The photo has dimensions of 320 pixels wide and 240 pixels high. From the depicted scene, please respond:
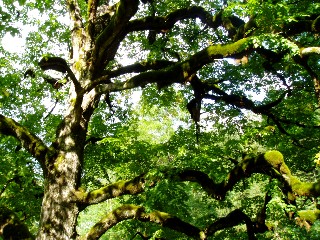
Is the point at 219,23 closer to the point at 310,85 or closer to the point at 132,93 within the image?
the point at 310,85

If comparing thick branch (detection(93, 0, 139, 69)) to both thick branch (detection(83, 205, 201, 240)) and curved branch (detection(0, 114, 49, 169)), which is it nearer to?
curved branch (detection(0, 114, 49, 169))

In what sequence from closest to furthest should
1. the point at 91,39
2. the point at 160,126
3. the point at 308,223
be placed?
the point at 308,223, the point at 91,39, the point at 160,126

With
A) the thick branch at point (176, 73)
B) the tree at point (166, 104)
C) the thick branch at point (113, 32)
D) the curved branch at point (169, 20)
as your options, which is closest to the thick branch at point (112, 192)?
the tree at point (166, 104)

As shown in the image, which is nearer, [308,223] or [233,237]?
[308,223]

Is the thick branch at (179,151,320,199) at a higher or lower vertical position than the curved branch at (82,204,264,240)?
higher

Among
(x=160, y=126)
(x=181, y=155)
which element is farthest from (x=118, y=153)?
(x=160, y=126)

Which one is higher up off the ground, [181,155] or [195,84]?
[195,84]

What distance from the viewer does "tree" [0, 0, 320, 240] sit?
20.7 feet

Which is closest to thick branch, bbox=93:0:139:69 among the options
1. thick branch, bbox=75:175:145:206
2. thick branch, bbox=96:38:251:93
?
thick branch, bbox=96:38:251:93

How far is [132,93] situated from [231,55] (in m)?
10.4

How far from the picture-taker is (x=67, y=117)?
7.71 m

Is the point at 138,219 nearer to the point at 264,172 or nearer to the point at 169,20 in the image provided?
the point at 264,172

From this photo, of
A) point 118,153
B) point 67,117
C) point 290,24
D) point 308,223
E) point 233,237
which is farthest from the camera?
point 233,237

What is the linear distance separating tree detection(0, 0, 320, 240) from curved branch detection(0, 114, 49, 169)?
2cm
